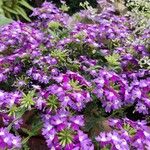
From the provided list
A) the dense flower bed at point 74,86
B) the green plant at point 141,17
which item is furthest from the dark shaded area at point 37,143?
the green plant at point 141,17

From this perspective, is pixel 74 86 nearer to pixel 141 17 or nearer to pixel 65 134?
pixel 65 134

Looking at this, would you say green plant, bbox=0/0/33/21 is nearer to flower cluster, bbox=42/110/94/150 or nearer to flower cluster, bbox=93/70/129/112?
flower cluster, bbox=93/70/129/112

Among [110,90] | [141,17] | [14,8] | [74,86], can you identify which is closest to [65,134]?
[74,86]

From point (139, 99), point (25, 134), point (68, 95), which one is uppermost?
point (68, 95)

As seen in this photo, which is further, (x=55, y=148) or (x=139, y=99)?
(x=139, y=99)

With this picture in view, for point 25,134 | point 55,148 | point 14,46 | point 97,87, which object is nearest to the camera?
point 55,148

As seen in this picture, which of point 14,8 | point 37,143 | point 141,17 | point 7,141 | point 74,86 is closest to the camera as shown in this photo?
point 7,141

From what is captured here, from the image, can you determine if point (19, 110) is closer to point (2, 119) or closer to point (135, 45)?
point (2, 119)

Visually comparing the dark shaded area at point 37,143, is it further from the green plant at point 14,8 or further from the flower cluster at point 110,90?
the green plant at point 14,8

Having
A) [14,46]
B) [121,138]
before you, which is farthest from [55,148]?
[14,46]
